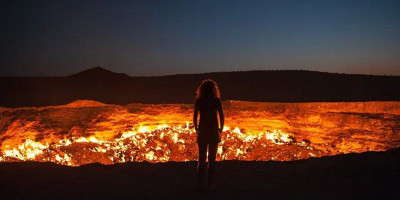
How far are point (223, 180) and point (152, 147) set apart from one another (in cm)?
742

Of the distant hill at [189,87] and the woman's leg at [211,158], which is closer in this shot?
the woman's leg at [211,158]

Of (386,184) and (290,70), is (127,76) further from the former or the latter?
(386,184)

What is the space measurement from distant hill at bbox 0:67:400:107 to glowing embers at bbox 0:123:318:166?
1370mm

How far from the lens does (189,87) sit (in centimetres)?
1766

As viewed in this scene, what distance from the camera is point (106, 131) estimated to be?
13938mm

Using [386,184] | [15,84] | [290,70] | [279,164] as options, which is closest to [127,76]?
[15,84]

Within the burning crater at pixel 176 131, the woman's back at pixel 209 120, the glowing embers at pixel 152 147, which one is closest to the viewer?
the woman's back at pixel 209 120

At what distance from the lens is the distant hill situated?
47.2 feet

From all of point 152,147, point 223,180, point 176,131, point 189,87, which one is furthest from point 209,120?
point 189,87

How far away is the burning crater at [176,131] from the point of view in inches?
483

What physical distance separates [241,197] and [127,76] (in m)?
16.6

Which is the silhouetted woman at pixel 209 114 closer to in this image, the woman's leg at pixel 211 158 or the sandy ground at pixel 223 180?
the woman's leg at pixel 211 158

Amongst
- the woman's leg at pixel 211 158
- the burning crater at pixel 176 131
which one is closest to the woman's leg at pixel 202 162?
the woman's leg at pixel 211 158

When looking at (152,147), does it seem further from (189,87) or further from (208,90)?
(208,90)
